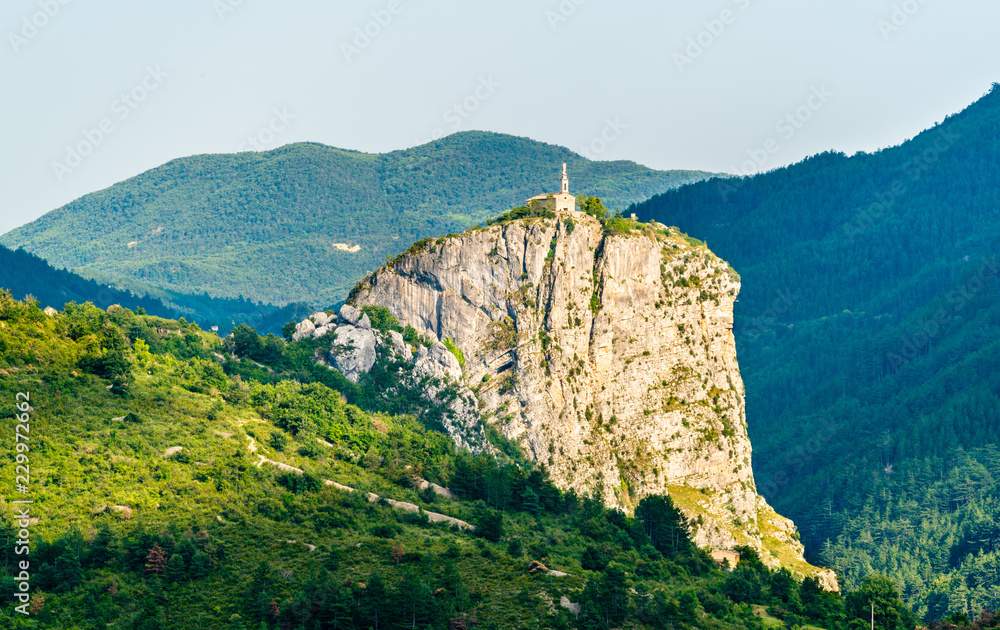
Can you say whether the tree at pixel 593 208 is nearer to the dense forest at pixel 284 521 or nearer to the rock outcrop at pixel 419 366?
the rock outcrop at pixel 419 366

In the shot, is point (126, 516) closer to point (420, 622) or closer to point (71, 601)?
point (71, 601)

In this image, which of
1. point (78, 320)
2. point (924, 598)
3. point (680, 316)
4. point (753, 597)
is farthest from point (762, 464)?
point (78, 320)

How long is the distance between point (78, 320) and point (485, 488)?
39.0 m

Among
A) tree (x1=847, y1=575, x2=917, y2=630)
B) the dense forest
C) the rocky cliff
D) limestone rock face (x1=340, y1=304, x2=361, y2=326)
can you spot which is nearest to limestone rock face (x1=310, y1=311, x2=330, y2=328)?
limestone rock face (x1=340, y1=304, x2=361, y2=326)

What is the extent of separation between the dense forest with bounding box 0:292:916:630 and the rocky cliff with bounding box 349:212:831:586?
4.98m

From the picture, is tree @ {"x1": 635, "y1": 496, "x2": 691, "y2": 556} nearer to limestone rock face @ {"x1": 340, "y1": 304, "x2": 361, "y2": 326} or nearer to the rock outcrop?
the rock outcrop

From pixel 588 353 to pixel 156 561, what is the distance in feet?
178

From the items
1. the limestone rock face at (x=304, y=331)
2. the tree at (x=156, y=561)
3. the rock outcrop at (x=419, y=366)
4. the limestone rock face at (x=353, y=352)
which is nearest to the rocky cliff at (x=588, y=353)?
the rock outcrop at (x=419, y=366)

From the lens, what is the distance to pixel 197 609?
76875 millimetres

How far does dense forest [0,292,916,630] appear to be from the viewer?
3056 inches

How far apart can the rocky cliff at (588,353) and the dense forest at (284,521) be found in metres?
4.98

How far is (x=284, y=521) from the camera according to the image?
3639 inches

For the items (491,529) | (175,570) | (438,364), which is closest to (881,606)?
(491,529)

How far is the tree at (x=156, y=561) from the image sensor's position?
79.8 m
